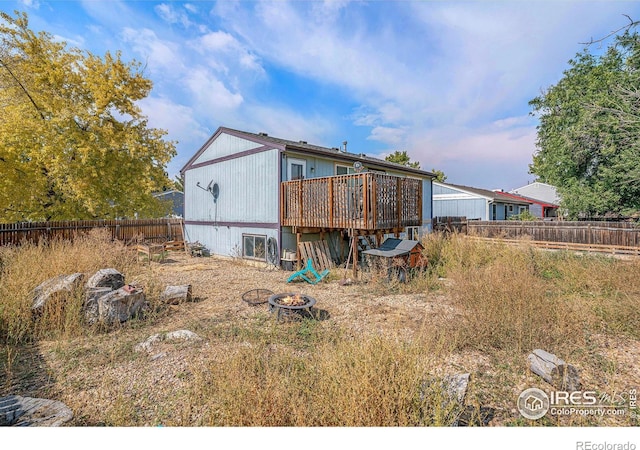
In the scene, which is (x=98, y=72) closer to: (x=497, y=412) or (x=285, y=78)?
(x=285, y=78)

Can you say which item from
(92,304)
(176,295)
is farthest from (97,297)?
(176,295)

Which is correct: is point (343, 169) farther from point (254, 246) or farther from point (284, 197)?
point (254, 246)

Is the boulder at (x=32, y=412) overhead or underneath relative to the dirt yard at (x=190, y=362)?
overhead

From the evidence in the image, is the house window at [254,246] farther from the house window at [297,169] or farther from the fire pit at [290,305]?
the fire pit at [290,305]

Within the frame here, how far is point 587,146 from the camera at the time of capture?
1451 cm

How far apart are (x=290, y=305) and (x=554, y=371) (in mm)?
3745

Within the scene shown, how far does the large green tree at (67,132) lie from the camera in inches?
439

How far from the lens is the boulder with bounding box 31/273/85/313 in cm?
472

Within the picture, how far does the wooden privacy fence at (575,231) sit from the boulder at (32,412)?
1385 centimetres

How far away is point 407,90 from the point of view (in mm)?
8188

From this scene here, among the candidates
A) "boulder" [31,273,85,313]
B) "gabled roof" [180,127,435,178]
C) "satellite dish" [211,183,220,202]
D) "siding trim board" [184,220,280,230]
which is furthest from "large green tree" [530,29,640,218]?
"boulder" [31,273,85,313]

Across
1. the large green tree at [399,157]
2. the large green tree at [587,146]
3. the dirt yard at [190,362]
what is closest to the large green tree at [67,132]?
the dirt yard at [190,362]
